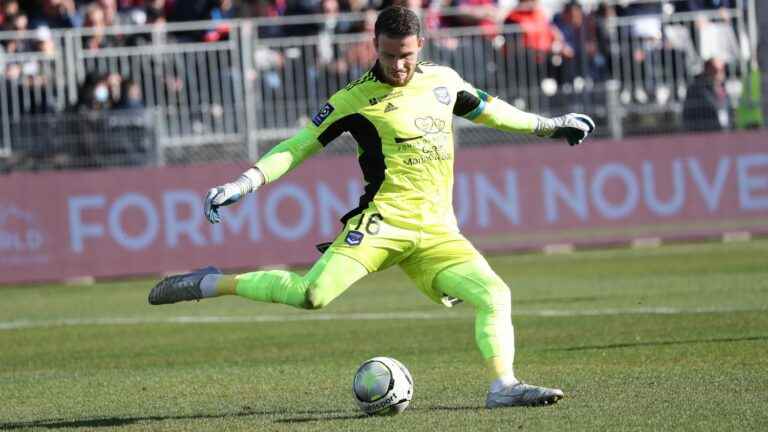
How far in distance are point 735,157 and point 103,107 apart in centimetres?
901

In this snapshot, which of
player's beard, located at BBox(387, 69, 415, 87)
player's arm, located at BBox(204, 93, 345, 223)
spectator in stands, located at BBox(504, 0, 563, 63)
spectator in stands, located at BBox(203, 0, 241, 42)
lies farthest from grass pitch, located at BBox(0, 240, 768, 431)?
spectator in stands, located at BBox(203, 0, 241, 42)

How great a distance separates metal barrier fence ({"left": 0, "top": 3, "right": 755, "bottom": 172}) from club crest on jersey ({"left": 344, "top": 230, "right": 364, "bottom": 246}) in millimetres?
13121

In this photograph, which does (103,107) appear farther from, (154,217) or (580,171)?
(580,171)

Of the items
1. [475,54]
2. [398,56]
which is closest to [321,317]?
[398,56]

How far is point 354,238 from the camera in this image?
886 centimetres

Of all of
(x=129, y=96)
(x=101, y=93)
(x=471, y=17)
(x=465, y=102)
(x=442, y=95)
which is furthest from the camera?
(x=471, y=17)

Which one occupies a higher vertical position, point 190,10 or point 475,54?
point 190,10

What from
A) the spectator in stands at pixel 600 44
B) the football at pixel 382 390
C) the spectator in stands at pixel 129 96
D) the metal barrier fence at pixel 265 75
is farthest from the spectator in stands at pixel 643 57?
the football at pixel 382 390

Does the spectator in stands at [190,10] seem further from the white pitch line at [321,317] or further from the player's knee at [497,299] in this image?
the player's knee at [497,299]

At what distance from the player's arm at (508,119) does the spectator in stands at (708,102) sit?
13.4 meters

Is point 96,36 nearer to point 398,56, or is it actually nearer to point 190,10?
point 190,10

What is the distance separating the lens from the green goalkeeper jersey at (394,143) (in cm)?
890

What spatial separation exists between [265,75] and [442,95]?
13.7 meters

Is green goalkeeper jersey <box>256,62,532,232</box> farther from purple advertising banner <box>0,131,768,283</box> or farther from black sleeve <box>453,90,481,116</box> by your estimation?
purple advertising banner <box>0,131,768,283</box>
